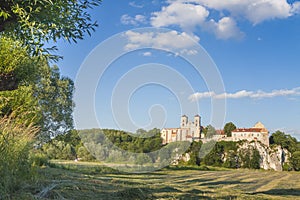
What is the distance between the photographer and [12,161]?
17.5 ft

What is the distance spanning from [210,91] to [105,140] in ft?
30.2

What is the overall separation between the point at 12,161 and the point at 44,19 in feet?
9.65

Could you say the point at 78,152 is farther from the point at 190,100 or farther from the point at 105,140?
the point at 190,100

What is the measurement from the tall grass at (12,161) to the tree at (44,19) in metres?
1.97

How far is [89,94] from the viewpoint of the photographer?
1509 cm

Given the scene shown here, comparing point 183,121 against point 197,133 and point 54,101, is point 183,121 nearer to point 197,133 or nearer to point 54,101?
point 197,133

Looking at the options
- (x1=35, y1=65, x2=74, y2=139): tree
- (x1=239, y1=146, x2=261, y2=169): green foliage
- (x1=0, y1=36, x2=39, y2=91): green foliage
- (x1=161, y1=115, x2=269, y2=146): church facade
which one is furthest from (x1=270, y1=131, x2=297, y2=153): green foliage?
(x1=0, y1=36, x2=39, y2=91): green foliage

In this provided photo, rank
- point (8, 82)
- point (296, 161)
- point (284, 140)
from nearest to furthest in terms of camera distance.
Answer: point (8, 82) < point (296, 161) < point (284, 140)

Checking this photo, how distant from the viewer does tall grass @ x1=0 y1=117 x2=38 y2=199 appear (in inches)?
187

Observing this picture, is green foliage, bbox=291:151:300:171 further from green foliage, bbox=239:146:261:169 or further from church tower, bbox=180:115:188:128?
church tower, bbox=180:115:188:128

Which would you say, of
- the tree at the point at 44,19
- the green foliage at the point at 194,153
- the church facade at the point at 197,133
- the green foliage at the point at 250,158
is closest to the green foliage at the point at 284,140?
the church facade at the point at 197,133

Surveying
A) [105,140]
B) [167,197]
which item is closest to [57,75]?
[105,140]

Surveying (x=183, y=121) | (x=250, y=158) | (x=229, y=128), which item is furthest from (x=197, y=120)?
(x=229, y=128)

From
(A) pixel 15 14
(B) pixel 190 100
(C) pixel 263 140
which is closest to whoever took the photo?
(A) pixel 15 14
